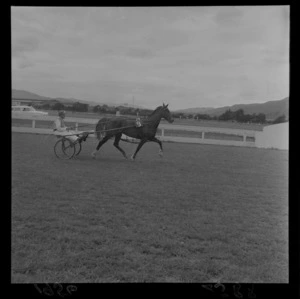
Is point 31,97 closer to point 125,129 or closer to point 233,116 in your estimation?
point 125,129

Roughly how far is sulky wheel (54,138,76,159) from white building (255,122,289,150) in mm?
1886

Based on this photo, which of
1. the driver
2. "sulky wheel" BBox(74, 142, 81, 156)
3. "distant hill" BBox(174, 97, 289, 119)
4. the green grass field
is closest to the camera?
the green grass field

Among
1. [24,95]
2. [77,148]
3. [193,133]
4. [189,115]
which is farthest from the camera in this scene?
[77,148]

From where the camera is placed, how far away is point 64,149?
2975 mm

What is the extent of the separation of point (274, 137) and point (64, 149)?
2.03 m

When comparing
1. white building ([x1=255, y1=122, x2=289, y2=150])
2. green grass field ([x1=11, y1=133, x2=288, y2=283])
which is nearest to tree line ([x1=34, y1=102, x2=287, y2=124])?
white building ([x1=255, y1=122, x2=289, y2=150])

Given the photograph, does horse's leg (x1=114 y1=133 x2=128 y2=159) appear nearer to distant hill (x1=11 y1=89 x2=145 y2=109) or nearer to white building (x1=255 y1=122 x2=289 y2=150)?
distant hill (x1=11 y1=89 x2=145 y2=109)

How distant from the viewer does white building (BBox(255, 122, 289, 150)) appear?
230 cm

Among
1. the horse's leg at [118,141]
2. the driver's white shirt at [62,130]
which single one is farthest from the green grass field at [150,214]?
the driver's white shirt at [62,130]

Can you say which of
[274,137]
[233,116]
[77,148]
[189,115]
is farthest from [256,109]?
[77,148]

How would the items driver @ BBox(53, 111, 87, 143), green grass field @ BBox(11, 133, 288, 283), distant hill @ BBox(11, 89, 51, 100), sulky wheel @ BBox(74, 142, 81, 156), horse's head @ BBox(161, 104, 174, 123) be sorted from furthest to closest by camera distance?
sulky wheel @ BBox(74, 142, 81, 156), driver @ BBox(53, 111, 87, 143), horse's head @ BBox(161, 104, 174, 123), distant hill @ BBox(11, 89, 51, 100), green grass field @ BBox(11, 133, 288, 283)

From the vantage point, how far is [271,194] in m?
2.55

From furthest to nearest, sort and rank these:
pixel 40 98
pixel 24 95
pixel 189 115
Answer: pixel 189 115, pixel 40 98, pixel 24 95
